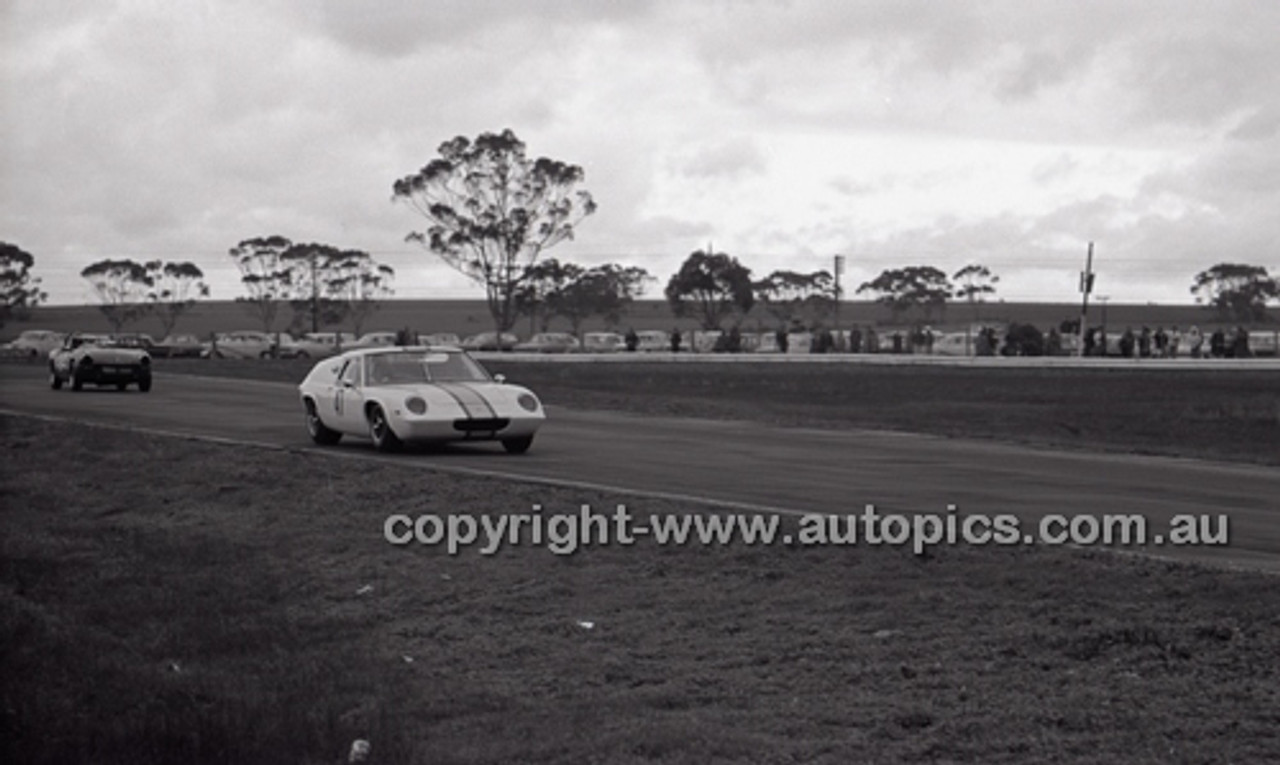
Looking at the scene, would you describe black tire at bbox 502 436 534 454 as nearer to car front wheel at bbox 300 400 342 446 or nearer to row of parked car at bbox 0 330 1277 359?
car front wheel at bbox 300 400 342 446

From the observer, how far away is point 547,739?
7.10 metres

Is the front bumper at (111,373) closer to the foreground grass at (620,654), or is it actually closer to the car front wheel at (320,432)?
the car front wheel at (320,432)

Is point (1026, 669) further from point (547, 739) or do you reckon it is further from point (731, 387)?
point (731, 387)

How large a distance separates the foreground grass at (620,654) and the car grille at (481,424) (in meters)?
4.21

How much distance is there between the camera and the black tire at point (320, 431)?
1989 cm

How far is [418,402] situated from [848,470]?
188 inches

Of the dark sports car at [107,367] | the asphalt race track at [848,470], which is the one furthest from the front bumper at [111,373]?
the asphalt race track at [848,470]

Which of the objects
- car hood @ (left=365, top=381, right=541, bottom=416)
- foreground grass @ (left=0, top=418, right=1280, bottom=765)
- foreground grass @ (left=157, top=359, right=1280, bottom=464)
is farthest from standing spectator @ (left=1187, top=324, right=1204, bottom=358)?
foreground grass @ (left=0, top=418, right=1280, bottom=765)

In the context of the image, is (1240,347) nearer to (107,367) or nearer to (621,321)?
(107,367)

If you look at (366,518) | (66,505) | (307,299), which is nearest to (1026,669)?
(366,518)

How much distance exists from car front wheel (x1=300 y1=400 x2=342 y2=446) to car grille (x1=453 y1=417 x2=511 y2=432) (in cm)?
245

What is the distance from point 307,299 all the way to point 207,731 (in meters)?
108

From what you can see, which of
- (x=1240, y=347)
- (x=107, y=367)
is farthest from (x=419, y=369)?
(x=1240, y=347)

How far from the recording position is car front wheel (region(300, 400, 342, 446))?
65.3ft
